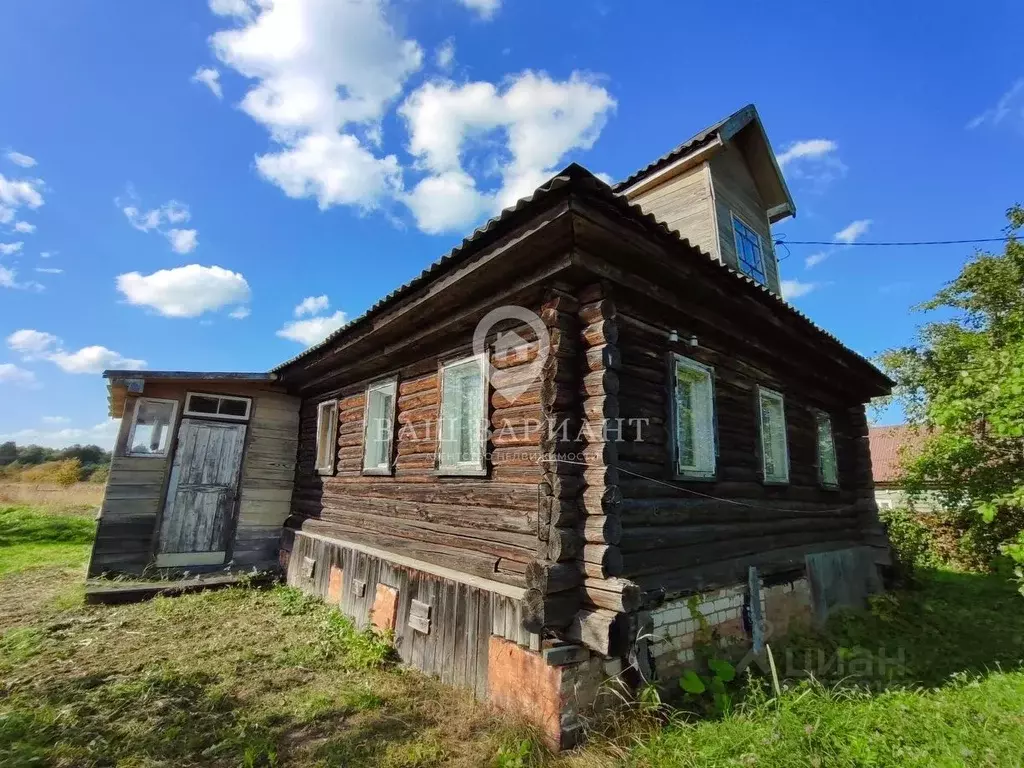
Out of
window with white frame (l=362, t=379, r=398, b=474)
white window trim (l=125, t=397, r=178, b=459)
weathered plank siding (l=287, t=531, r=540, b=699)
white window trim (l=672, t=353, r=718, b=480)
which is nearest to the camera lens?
weathered plank siding (l=287, t=531, r=540, b=699)

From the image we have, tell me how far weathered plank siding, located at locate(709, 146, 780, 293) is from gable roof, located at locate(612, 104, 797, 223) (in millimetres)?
261

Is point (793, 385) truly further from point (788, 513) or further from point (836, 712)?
point (836, 712)

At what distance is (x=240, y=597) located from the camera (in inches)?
316

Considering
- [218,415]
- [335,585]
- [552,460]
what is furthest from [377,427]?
[552,460]

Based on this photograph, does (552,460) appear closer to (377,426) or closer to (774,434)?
(377,426)

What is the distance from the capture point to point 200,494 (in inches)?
363

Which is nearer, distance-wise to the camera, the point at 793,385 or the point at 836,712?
the point at 836,712

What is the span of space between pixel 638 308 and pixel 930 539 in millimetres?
14822

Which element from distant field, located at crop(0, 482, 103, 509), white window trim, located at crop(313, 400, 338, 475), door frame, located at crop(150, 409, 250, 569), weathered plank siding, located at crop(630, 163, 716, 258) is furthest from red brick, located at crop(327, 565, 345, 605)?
distant field, located at crop(0, 482, 103, 509)

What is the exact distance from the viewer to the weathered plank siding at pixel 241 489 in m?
8.57

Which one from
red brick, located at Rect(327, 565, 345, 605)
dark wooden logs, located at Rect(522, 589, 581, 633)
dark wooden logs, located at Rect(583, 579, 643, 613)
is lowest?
red brick, located at Rect(327, 565, 345, 605)

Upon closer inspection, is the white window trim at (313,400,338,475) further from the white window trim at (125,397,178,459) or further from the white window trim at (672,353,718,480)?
the white window trim at (672,353,718,480)

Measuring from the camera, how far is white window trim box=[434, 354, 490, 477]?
516cm

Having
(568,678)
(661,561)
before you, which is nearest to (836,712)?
(661,561)
